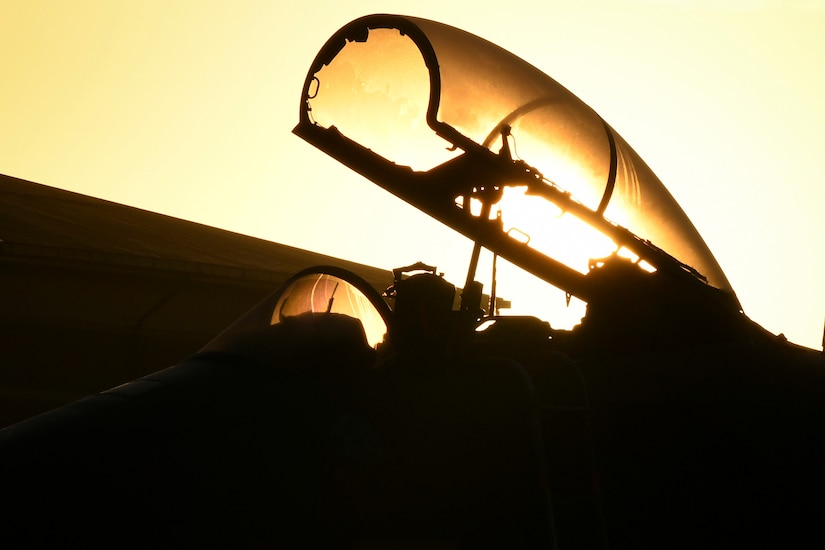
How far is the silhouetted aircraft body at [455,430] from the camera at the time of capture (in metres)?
3.37

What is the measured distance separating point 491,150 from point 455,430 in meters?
2.28

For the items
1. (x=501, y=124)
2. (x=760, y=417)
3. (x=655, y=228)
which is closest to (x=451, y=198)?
(x=501, y=124)

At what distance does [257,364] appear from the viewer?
411 cm

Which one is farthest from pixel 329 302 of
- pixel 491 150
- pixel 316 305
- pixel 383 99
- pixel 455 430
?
pixel 383 99

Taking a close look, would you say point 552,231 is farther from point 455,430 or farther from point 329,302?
point 455,430

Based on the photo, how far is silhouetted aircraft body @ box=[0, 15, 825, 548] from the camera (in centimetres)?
337

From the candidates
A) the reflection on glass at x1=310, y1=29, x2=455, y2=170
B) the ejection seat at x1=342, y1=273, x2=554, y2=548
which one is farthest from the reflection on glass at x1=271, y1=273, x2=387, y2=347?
the reflection on glass at x1=310, y1=29, x2=455, y2=170

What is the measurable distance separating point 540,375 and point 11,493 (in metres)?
2.13

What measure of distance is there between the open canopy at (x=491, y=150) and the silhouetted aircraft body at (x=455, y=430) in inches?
2.9

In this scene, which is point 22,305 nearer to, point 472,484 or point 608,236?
point 608,236

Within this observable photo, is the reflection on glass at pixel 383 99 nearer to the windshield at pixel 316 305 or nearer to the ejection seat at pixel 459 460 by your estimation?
the windshield at pixel 316 305

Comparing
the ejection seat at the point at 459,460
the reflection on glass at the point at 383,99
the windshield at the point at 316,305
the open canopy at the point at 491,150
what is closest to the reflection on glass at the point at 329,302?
the windshield at the point at 316,305

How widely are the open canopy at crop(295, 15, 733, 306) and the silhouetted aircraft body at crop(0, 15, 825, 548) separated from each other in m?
0.07

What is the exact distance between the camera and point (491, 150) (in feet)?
18.9
